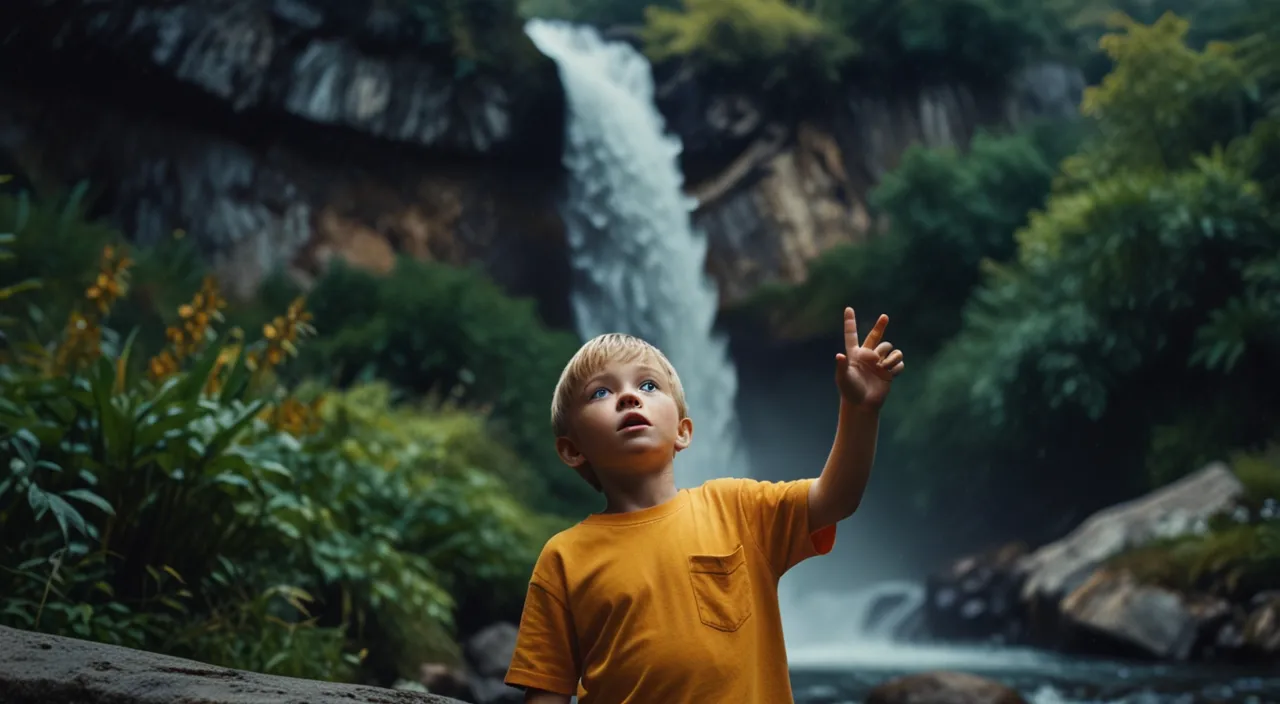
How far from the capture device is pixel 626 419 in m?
1.77

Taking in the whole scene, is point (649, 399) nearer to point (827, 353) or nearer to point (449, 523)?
point (449, 523)

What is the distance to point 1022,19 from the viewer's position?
17.3 m

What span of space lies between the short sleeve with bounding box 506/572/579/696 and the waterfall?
12068 mm

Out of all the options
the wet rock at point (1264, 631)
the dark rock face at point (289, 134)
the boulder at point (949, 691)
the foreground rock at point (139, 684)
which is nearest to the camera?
the foreground rock at point (139, 684)

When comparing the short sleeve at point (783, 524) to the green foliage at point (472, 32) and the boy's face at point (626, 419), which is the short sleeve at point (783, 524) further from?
the green foliage at point (472, 32)

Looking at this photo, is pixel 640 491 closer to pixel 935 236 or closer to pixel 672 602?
pixel 672 602

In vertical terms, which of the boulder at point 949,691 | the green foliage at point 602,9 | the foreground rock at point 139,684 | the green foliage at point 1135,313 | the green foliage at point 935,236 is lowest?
the foreground rock at point 139,684

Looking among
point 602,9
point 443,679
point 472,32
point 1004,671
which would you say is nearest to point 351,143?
point 472,32

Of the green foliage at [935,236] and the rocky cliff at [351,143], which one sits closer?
the rocky cliff at [351,143]

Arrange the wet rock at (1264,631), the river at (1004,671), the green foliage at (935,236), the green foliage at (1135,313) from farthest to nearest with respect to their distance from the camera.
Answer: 1. the green foliage at (935,236)
2. the green foliage at (1135,313)
3. the wet rock at (1264,631)
4. the river at (1004,671)

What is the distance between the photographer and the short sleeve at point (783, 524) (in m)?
1.77

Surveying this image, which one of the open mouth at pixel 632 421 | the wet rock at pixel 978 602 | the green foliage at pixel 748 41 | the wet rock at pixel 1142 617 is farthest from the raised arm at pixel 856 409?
the green foliage at pixel 748 41

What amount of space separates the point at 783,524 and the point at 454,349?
31.3 ft

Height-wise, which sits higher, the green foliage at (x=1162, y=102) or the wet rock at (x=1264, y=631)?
the green foliage at (x=1162, y=102)
